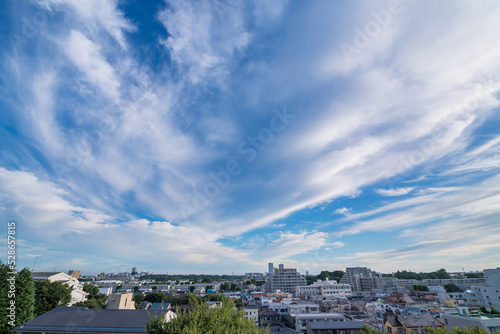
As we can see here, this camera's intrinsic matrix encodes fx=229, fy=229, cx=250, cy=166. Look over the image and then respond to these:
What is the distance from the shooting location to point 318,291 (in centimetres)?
8181

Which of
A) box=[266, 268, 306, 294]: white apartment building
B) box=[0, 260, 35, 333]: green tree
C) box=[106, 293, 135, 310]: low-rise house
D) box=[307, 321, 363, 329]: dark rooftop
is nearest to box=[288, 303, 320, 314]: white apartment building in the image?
box=[307, 321, 363, 329]: dark rooftop

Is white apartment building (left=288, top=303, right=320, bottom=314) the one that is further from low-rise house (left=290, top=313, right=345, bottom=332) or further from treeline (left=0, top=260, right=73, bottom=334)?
treeline (left=0, top=260, right=73, bottom=334)

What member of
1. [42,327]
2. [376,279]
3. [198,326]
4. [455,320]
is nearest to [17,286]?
[42,327]

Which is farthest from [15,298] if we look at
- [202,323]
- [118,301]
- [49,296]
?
[202,323]

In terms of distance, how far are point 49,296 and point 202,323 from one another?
41815 mm

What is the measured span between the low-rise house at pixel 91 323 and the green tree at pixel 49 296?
21.2 metres

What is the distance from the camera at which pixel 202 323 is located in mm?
10406

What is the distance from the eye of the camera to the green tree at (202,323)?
33.0ft

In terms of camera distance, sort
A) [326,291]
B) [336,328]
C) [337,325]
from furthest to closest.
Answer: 1. [326,291]
2. [337,325]
3. [336,328]

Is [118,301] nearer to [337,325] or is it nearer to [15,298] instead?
[15,298]

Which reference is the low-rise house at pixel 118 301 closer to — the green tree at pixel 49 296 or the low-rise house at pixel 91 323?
the low-rise house at pixel 91 323

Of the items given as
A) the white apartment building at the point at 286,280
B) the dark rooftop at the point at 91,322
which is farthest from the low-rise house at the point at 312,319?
the white apartment building at the point at 286,280

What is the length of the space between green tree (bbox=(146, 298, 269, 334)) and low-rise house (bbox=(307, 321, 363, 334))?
30.9 meters

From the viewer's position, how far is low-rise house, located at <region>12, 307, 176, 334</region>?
18.5 m
